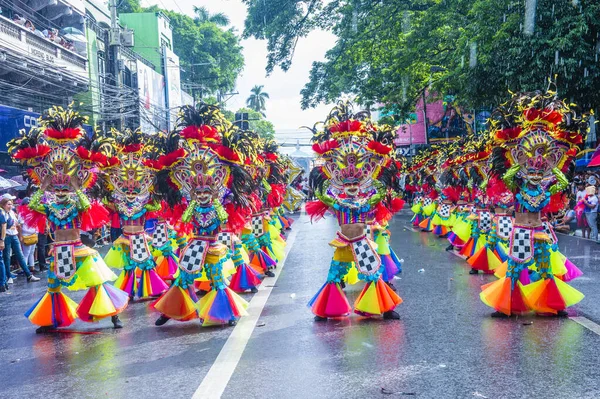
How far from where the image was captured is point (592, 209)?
57.2ft

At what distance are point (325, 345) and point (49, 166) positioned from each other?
3.96 metres

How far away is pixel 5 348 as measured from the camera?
23.5 ft

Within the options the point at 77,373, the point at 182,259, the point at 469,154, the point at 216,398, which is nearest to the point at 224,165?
the point at 182,259

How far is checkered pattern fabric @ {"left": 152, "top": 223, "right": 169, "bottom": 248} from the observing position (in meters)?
10.8

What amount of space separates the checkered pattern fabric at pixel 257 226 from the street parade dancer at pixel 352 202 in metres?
4.28

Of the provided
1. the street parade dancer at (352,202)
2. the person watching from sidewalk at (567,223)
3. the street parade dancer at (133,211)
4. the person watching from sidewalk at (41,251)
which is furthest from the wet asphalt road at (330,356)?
the person watching from sidewalk at (567,223)

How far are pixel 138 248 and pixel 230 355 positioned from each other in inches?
156

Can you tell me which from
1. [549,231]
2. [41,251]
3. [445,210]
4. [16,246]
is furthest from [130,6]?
[549,231]

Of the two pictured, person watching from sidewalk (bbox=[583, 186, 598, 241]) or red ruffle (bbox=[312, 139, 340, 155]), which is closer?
red ruffle (bbox=[312, 139, 340, 155])

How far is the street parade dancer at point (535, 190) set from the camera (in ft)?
25.0

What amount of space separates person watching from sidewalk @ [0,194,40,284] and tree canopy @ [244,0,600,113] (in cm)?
952

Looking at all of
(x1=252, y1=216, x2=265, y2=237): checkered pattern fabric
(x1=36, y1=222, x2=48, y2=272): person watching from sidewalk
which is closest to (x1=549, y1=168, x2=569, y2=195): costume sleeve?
(x1=252, y1=216, x2=265, y2=237): checkered pattern fabric

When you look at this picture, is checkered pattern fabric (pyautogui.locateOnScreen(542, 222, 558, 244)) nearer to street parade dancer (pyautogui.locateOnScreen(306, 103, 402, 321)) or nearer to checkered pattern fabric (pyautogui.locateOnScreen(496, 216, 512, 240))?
street parade dancer (pyautogui.locateOnScreen(306, 103, 402, 321))

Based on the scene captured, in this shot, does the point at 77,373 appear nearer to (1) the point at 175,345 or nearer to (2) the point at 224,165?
(1) the point at 175,345
